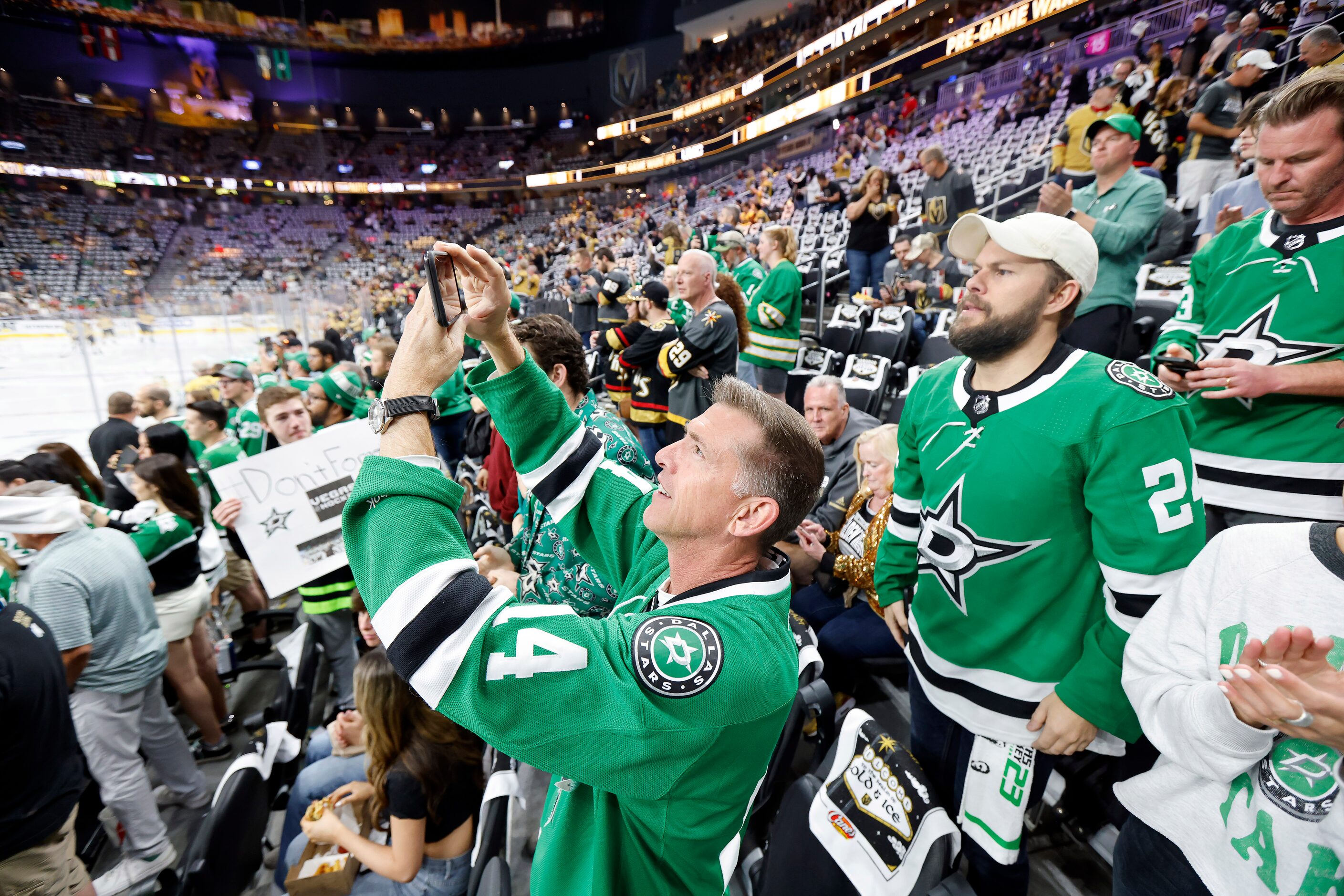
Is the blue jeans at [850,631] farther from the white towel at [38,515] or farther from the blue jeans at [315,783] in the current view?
the white towel at [38,515]

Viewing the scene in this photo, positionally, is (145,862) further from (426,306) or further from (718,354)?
(718,354)

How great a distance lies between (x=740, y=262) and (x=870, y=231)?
1.79m

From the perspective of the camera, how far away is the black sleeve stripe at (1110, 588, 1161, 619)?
1429mm

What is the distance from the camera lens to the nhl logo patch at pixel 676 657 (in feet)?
2.88

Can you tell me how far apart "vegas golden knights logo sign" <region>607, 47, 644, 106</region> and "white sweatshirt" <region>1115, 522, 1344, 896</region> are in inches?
1541

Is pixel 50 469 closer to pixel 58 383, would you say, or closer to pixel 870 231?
pixel 58 383

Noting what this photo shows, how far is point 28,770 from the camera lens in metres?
1.97

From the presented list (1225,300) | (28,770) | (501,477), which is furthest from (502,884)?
(1225,300)

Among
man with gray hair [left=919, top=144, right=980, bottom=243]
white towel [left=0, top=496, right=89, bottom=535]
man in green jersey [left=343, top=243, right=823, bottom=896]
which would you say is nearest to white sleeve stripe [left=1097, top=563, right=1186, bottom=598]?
man in green jersey [left=343, top=243, right=823, bottom=896]

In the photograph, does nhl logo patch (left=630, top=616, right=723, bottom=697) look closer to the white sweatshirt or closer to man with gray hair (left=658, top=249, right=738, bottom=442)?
the white sweatshirt

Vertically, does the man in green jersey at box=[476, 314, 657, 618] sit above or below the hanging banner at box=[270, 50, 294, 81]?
below

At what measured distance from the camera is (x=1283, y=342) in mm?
1765

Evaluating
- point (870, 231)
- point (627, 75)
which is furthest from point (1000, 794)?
point (627, 75)

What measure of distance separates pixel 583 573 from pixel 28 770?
5.98ft
